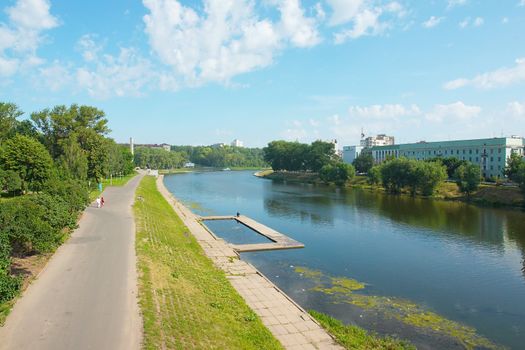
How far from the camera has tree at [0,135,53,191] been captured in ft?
129

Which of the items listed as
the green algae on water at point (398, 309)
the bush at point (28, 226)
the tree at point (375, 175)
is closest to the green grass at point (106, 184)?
the bush at point (28, 226)

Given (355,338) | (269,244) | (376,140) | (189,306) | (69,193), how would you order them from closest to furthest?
(355,338)
(189,306)
(69,193)
(269,244)
(376,140)

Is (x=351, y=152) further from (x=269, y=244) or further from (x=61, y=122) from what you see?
(x=269, y=244)

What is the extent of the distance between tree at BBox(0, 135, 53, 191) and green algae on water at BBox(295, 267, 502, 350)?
30.0 metres

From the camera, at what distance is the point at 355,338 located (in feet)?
48.6

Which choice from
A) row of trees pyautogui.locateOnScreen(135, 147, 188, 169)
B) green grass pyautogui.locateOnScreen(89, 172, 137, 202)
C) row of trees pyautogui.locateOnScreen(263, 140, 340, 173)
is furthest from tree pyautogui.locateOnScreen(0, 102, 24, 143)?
row of trees pyautogui.locateOnScreen(135, 147, 188, 169)

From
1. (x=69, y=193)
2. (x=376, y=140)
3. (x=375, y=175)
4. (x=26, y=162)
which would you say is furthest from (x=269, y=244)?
(x=376, y=140)

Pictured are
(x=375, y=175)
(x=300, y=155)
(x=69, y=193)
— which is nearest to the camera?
(x=69, y=193)

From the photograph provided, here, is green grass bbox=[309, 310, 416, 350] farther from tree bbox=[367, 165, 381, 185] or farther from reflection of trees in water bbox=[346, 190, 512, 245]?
tree bbox=[367, 165, 381, 185]

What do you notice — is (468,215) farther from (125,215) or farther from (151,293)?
(151,293)

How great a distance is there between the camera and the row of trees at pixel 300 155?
11342 centimetres

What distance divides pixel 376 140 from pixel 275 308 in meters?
170

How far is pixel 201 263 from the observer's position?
2366 cm

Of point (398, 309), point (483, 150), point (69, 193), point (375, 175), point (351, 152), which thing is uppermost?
Answer: point (351, 152)
